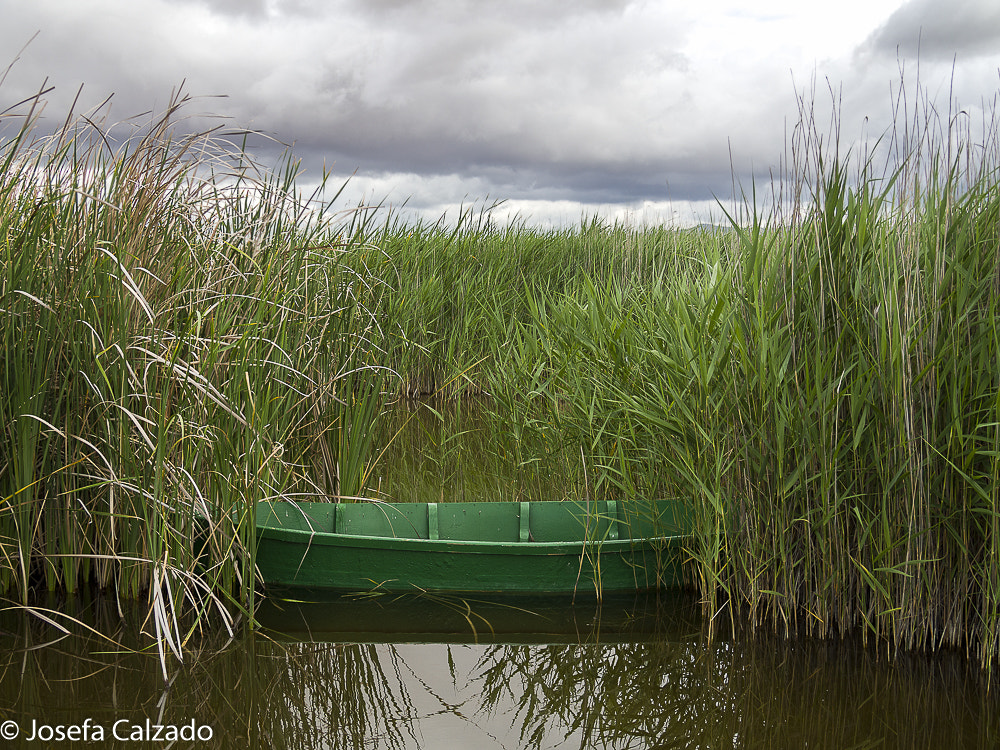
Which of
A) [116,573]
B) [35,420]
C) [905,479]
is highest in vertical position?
[35,420]

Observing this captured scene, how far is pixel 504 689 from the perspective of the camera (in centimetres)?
345

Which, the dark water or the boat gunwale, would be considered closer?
the dark water

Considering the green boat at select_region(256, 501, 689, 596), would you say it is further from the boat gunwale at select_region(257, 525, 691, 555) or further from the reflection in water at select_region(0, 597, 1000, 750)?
the reflection in water at select_region(0, 597, 1000, 750)

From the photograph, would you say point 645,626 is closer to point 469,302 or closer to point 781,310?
point 781,310

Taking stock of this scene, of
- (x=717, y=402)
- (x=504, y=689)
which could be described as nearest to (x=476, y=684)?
(x=504, y=689)

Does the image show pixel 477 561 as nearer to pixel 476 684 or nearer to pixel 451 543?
pixel 451 543

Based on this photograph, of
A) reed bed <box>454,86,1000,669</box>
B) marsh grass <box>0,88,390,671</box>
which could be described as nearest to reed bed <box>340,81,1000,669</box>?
reed bed <box>454,86,1000,669</box>

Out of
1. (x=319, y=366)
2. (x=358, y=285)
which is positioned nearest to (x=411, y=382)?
(x=358, y=285)

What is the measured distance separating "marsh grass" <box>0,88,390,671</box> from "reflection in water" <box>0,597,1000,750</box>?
0.29 meters

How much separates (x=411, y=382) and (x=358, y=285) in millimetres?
4144

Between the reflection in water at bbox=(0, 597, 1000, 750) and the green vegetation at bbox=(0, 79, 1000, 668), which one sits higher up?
the green vegetation at bbox=(0, 79, 1000, 668)

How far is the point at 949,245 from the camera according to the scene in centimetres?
366

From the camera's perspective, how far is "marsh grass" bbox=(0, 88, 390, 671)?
372 cm

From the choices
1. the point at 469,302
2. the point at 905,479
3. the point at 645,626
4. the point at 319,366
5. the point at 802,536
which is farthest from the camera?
the point at 469,302
